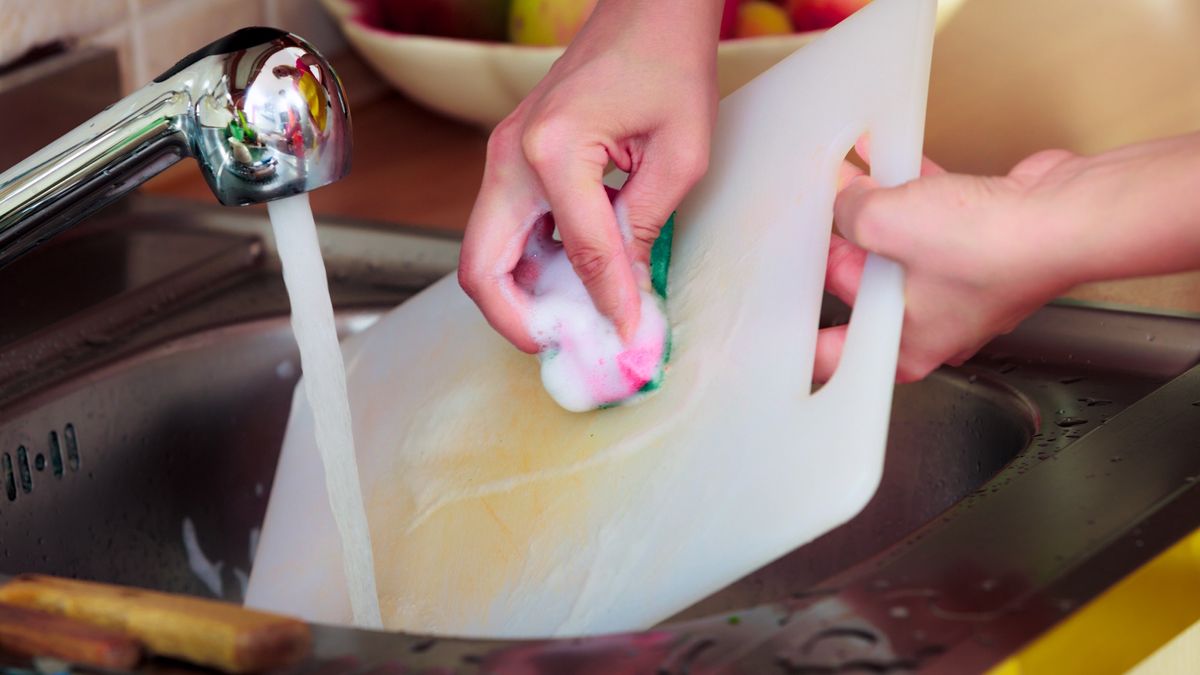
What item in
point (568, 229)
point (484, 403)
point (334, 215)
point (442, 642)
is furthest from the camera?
point (334, 215)

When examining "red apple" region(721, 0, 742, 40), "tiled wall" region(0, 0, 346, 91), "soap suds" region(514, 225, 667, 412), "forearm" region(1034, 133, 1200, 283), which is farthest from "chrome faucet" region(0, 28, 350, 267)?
"red apple" region(721, 0, 742, 40)

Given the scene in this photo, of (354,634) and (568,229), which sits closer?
(354,634)

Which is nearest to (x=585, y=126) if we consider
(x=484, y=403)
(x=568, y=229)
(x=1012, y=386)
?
(x=568, y=229)

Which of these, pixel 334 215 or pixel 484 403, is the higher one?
pixel 334 215

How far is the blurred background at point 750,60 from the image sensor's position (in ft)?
3.57

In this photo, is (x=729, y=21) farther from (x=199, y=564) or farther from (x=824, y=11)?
(x=199, y=564)

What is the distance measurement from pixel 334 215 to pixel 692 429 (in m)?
0.47

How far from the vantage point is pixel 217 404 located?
0.93m

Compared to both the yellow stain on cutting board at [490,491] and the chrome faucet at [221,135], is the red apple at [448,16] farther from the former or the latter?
the chrome faucet at [221,135]

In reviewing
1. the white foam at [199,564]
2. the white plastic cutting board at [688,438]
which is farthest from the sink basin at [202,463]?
the white plastic cutting board at [688,438]

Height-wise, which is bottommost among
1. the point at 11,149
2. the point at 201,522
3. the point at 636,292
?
the point at 201,522

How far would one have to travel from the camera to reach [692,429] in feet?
2.27

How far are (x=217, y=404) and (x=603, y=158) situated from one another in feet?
1.17

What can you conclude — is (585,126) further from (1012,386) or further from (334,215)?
(334,215)
